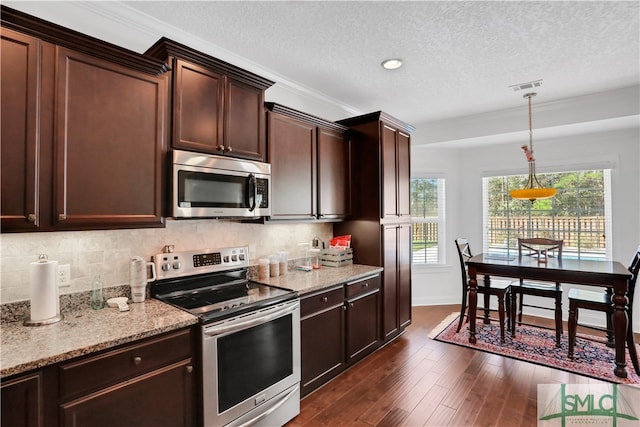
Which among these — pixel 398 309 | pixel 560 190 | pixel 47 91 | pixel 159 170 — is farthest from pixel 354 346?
pixel 560 190

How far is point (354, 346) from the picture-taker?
2.95 meters

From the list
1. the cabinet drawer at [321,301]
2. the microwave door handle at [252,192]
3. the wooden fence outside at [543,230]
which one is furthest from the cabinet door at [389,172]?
the wooden fence outside at [543,230]

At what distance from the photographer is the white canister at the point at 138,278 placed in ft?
6.47

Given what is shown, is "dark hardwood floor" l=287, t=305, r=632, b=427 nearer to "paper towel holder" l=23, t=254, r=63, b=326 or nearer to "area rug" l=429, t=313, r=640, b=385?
"area rug" l=429, t=313, r=640, b=385

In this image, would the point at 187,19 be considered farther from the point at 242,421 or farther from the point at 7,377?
the point at 242,421

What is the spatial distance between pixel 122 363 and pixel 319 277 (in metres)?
1.60

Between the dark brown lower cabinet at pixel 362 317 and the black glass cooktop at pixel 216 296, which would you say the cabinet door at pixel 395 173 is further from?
the black glass cooktop at pixel 216 296

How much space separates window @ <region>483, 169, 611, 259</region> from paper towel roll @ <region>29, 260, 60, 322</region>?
17.1 feet

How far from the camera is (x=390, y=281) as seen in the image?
3.46m

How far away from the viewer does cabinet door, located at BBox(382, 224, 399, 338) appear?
3.35 m

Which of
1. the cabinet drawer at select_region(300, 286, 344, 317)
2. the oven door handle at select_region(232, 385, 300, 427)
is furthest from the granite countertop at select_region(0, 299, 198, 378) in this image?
the cabinet drawer at select_region(300, 286, 344, 317)

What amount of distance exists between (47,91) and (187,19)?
1073mm

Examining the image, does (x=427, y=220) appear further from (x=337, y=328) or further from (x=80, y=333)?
(x=80, y=333)

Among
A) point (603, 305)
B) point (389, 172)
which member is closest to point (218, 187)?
point (389, 172)
